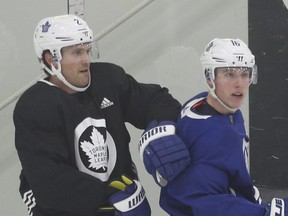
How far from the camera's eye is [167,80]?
9.38 ft

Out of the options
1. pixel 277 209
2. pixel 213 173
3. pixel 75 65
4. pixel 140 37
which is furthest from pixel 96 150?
pixel 140 37

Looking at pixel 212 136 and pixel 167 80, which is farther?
pixel 167 80

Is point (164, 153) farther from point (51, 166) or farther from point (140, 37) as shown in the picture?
point (140, 37)

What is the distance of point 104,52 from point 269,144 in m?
0.87

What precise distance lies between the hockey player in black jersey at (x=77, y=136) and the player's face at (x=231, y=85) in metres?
0.17

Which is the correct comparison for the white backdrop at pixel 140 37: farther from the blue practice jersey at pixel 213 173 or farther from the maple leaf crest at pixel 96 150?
the blue practice jersey at pixel 213 173

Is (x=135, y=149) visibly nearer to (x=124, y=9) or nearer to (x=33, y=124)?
(x=124, y=9)

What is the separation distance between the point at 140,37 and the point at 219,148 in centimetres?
126

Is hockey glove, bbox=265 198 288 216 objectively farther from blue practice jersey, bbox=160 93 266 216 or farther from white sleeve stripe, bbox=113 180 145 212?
white sleeve stripe, bbox=113 180 145 212

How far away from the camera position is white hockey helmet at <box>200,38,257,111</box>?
1.72m

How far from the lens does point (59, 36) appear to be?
1819mm

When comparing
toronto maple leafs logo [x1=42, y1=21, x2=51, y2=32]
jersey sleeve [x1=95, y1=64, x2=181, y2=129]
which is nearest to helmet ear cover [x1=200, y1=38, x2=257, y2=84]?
jersey sleeve [x1=95, y1=64, x2=181, y2=129]

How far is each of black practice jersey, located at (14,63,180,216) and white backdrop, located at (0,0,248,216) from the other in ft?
2.81

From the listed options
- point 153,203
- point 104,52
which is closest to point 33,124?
point 104,52
